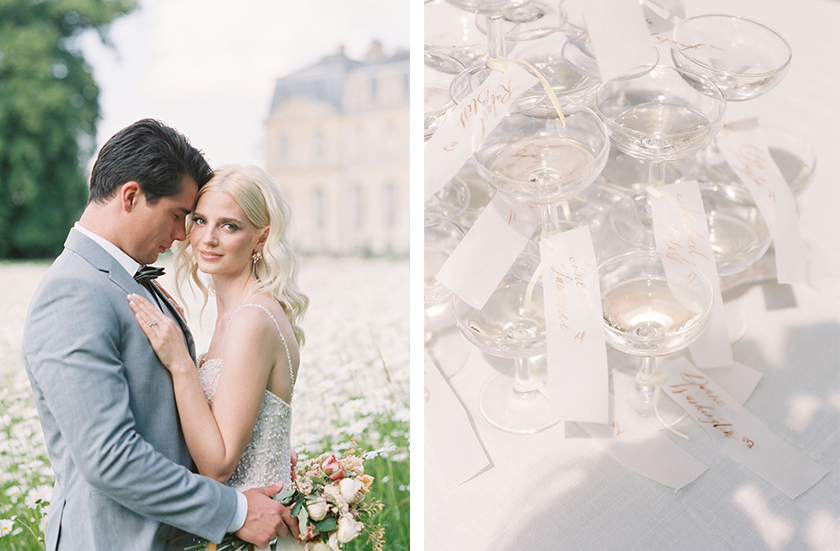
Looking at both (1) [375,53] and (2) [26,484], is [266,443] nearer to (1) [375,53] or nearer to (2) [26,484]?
(2) [26,484]

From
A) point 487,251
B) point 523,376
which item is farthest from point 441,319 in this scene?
point 487,251

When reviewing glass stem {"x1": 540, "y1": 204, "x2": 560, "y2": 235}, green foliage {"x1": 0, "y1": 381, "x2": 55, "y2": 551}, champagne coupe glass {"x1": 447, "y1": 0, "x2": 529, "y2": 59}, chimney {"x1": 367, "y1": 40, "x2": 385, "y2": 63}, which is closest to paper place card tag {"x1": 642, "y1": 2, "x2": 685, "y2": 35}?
champagne coupe glass {"x1": 447, "y1": 0, "x2": 529, "y2": 59}

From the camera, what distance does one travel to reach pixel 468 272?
1.01 meters

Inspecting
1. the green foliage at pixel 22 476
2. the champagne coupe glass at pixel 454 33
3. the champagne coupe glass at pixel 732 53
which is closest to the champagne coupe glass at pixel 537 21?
the champagne coupe glass at pixel 454 33

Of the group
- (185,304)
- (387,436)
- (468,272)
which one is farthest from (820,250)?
(185,304)

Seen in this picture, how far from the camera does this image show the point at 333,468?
1014 millimetres

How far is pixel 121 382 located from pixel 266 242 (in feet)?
0.92

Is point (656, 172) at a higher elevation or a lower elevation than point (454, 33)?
lower

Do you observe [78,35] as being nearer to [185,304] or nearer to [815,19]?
[185,304]

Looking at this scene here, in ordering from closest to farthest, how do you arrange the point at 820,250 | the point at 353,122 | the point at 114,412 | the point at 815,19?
the point at 114,412 → the point at 353,122 → the point at 820,250 → the point at 815,19

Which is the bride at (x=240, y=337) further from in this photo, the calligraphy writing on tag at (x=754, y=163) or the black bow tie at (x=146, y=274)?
the calligraphy writing on tag at (x=754, y=163)

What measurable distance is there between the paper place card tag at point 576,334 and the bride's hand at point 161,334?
530 millimetres

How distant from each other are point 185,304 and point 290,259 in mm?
164

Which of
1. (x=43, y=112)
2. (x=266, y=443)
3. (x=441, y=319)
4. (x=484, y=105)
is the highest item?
(x=43, y=112)
